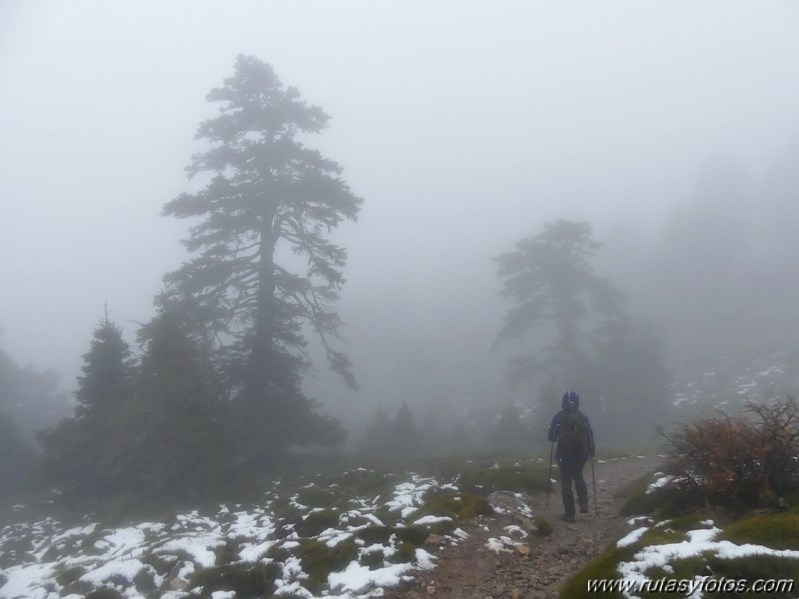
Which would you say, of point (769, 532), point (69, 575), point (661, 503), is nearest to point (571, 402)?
point (661, 503)

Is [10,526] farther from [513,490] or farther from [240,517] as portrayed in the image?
[513,490]

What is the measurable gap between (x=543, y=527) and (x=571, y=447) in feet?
5.31

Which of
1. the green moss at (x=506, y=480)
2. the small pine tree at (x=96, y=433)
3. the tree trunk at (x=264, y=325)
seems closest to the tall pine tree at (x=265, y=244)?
the tree trunk at (x=264, y=325)

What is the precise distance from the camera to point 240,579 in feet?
23.2

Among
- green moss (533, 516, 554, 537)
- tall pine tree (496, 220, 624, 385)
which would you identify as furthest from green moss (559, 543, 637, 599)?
tall pine tree (496, 220, 624, 385)

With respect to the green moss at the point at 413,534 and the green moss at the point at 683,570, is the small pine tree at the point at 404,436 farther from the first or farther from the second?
the green moss at the point at 683,570

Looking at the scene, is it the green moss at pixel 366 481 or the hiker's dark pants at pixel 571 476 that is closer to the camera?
the hiker's dark pants at pixel 571 476

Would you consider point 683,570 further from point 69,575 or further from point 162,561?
point 69,575

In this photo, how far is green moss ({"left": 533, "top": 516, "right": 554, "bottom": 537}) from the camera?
27.4ft

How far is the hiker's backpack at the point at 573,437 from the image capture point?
9.44 metres

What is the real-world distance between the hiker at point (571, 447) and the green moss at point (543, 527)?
856mm

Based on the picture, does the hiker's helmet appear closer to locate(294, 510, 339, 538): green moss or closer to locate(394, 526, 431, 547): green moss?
locate(394, 526, 431, 547): green moss

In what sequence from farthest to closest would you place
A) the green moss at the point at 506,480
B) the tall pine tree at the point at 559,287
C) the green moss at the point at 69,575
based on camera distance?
the tall pine tree at the point at 559,287 → the green moss at the point at 506,480 → the green moss at the point at 69,575

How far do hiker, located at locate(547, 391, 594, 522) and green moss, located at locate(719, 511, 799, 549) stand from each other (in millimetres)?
3778
